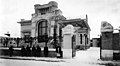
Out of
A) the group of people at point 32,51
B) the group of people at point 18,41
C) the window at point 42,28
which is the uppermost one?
the window at point 42,28

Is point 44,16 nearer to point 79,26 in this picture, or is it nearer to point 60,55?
point 79,26

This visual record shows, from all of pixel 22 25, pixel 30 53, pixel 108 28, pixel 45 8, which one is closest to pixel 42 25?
pixel 45 8

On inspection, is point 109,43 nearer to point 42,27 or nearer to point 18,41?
point 18,41

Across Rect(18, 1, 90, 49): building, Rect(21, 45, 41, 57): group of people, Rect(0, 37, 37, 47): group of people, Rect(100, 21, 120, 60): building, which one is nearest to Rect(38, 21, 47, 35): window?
Rect(18, 1, 90, 49): building

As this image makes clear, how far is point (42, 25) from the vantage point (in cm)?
2102

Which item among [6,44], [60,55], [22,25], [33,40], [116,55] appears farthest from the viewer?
[22,25]

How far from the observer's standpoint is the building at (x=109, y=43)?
444 inches

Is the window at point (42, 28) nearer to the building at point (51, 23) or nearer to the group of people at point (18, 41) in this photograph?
the building at point (51, 23)

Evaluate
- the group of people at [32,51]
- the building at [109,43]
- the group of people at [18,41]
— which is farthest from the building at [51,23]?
the building at [109,43]

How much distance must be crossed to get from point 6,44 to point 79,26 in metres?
10.5

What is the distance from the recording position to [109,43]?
11484 millimetres

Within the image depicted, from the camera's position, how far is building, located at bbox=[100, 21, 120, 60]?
1127 centimetres

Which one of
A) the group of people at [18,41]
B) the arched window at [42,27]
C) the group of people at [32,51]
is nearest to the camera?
the group of people at [32,51]

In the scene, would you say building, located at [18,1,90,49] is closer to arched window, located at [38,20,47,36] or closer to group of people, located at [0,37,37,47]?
arched window, located at [38,20,47,36]
